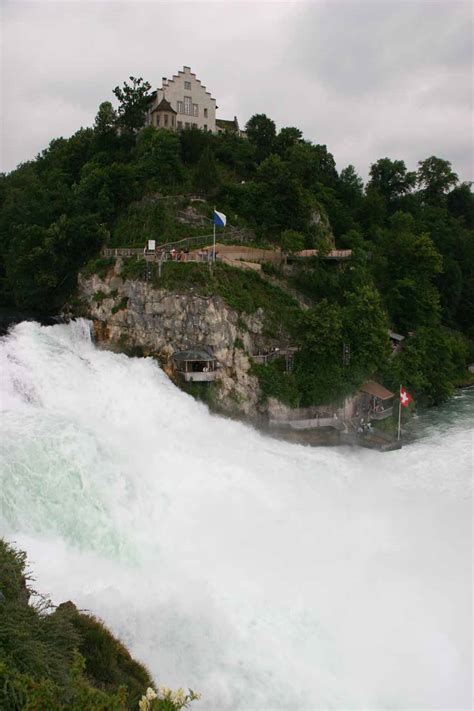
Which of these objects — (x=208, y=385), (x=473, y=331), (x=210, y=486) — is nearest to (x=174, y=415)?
(x=208, y=385)

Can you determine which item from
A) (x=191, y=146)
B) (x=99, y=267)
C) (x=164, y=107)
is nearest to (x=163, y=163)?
(x=191, y=146)

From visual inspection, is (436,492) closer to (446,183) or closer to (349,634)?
(349,634)

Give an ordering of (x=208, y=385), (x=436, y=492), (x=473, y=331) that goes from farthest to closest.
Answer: (x=473, y=331) < (x=208, y=385) < (x=436, y=492)

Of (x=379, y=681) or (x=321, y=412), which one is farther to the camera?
(x=321, y=412)

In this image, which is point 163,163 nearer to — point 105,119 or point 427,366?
point 105,119

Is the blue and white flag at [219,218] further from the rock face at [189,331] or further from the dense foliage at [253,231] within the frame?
the rock face at [189,331]

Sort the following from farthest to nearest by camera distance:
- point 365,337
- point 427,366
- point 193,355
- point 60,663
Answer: point 427,366
point 365,337
point 193,355
point 60,663

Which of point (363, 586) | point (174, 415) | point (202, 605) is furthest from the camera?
point (174, 415)
